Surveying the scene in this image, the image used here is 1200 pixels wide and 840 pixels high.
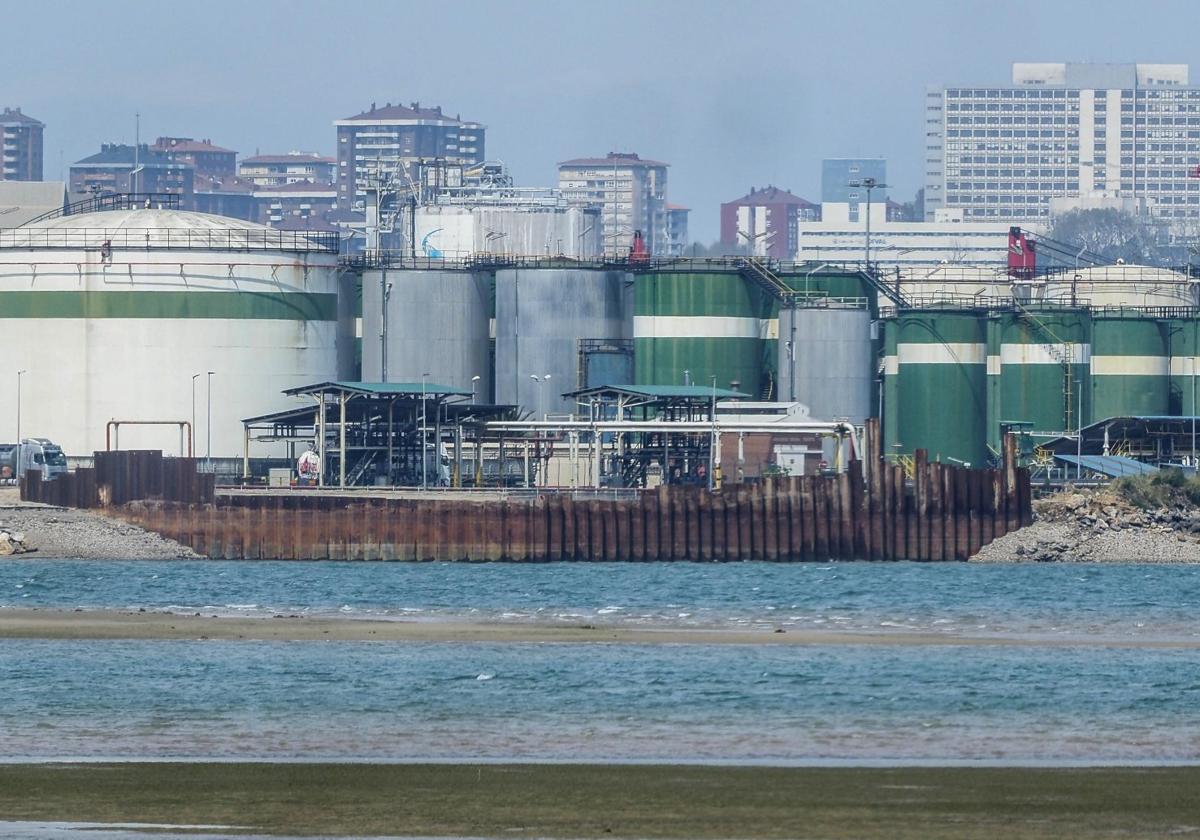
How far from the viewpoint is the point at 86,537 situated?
9062 cm

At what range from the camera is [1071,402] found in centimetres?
12500

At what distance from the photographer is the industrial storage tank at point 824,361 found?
120 meters

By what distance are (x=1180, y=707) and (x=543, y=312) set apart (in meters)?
77.9

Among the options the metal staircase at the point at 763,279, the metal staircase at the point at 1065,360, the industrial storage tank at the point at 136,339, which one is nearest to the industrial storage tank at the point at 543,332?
the metal staircase at the point at 763,279

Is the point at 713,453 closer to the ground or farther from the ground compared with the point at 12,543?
farther from the ground

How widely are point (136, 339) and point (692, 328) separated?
26.5 metres

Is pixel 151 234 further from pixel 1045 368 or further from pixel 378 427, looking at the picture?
pixel 1045 368

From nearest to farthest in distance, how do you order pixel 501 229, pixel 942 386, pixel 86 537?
pixel 86 537
pixel 942 386
pixel 501 229

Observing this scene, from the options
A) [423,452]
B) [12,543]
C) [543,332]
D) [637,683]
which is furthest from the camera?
[543,332]

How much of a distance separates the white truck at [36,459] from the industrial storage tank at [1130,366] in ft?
175

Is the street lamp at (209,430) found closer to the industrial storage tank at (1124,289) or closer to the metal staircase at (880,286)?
the metal staircase at (880,286)

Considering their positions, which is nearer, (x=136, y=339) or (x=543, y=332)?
(x=136, y=339)

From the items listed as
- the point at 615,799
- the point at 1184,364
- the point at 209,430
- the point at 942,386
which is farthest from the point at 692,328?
the point at 615,799

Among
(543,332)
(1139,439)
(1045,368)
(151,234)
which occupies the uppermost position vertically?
(151,234)
